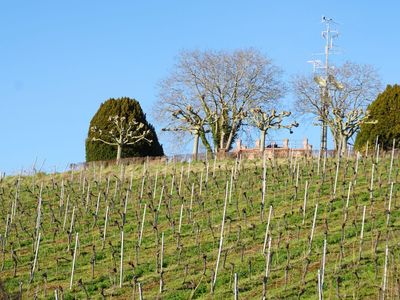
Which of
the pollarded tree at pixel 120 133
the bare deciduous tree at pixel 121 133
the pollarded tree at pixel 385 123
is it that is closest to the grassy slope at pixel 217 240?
the pollarded tree at pixel 385 123

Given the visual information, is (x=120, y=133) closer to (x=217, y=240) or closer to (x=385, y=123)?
(x=385, y=123)

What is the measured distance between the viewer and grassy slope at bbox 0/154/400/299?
1659 cm

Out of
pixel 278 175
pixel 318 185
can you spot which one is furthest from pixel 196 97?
pixel 318 185

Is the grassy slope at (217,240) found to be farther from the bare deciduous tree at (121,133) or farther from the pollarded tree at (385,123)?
the bare deciduous tree at (121,133)

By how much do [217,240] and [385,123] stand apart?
1922 cm

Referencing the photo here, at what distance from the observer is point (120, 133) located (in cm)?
3888

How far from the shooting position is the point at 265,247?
1892 centimetres

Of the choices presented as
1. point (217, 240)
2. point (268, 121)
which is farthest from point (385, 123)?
point (217, 240)

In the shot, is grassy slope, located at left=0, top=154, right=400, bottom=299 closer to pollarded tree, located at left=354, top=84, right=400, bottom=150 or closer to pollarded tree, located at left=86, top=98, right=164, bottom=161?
pollarded tree, located at left=354, top=84, right=400, bottom=150

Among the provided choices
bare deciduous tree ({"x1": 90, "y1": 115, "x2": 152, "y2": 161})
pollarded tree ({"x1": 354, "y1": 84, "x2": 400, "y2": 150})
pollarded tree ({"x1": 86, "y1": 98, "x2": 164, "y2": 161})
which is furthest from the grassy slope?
pollarded tree ({"x1": 86, "y1": 98, "x2": 164, "y2": 161})

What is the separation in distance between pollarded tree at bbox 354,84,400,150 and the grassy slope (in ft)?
22.8

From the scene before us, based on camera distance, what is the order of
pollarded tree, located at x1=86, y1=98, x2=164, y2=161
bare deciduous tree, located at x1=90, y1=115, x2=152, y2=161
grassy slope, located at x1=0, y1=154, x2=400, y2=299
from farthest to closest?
pollarded tree, located at x1=86, y1=98, x2=164, y2=161 → bare deciduous tree, located at x1=90, y1=115, x2=152, y2=161 → grassy slope, located at x1=0, y1=154, x2=400, y2=299

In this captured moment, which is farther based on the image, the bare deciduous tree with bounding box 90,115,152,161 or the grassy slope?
the bare deciduous tree with bounding box 90,115,152,161

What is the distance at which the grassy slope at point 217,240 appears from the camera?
16.6m
